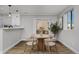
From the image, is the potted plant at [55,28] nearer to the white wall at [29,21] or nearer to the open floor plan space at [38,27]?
the open floor plan space at [38,27]

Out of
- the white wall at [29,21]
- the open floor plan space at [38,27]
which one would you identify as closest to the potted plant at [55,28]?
the open floor plan space at [38,27]

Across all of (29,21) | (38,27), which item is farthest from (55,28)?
(38,27)

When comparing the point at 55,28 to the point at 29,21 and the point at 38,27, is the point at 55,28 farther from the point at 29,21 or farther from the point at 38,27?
the point at 38,27

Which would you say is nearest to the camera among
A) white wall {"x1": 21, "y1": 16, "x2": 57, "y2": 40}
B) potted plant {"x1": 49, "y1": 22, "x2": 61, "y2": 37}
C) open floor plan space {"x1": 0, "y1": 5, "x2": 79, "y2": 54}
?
open floor plan space {"x1": 0, "y1": 5, "x2": 79, "y2": 54}

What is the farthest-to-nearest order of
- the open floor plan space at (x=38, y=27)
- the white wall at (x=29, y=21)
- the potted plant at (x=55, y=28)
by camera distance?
the potted plant at (x=55, y=28)
the white wall at (x=29, y=21)
the open floor plan space at (x=38, y=27)

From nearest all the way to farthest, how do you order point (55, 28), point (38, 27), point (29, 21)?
1. point (38, 27)
2. point (29, 21)
3. point (55, 28)

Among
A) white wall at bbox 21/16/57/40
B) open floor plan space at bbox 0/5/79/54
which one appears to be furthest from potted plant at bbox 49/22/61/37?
white wall at bbox 21/16/57/40

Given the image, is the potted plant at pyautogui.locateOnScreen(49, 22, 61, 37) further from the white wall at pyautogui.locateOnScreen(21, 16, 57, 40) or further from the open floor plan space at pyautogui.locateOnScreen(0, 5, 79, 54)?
the white wall at pyautogui.locateOnScreen(21, 16, 57, 40)

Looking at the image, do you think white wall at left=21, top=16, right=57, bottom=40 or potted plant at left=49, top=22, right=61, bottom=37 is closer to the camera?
white wall at left=21, top=16, right=57, bottom=40

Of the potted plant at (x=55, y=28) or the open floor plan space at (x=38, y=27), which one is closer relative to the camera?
the open floor plan space at (x=38, y=27)

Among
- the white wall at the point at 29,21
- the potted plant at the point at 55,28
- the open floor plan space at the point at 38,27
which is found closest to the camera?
the open floor plan space at the point at 38,27
